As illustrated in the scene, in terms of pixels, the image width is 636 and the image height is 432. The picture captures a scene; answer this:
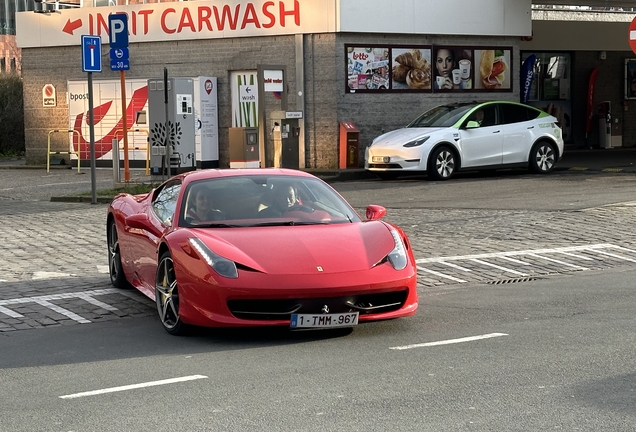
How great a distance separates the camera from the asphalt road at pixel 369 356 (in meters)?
5.98

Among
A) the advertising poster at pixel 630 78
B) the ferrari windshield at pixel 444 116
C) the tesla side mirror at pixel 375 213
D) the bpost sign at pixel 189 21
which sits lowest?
the tesla side mirror at pixel 375 213

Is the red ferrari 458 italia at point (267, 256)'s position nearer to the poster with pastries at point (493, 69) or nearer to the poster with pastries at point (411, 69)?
the poster with pastries at point (411, 69)

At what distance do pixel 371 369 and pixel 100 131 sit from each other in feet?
82.4

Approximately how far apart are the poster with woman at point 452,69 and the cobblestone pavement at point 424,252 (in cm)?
1148

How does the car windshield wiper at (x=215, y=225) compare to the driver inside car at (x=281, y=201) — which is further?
the driver inside car at (x=281, y=201)

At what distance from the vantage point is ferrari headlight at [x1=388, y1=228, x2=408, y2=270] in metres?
8.42

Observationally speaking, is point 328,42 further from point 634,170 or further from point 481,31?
point 634,170

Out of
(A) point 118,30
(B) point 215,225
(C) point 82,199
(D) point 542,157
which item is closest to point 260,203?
(B) point 215,225

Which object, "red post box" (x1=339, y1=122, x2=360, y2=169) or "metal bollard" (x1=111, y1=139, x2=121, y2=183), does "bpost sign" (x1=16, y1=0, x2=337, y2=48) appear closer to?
"red post box" (x1=339, y1=122, x2=360, y2=169)

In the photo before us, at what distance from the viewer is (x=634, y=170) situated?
989 inches

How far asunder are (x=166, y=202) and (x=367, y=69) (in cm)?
1828

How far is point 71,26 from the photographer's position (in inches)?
1231

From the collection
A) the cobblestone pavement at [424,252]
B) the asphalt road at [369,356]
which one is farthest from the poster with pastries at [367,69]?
the asphalt road at [369,356]

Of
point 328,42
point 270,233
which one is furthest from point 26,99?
point 270,233
